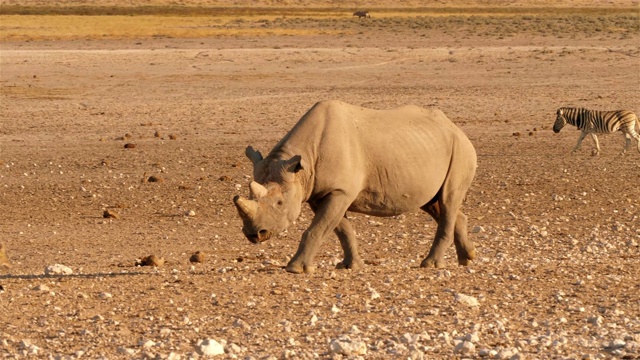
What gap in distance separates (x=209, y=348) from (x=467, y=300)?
85.0 inches

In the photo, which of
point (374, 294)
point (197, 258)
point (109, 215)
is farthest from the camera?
point (109, 215)

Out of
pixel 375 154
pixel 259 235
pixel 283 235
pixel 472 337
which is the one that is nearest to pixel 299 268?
pixel 259 235

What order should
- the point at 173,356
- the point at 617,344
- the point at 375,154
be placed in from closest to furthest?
the point at 173,356 → the point at 617,344 → the point at 375,154

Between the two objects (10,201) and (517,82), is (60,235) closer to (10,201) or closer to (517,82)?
(10,201)

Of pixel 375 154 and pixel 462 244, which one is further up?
pixel 375 154

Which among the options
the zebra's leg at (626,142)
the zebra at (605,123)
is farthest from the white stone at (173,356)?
the zebra's leg at (626,142)

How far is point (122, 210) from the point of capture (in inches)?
587

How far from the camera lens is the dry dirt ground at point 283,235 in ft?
27.9

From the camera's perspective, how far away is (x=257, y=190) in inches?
395

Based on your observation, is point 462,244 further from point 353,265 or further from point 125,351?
point 125,351

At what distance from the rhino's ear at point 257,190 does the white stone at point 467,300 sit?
5.41ft

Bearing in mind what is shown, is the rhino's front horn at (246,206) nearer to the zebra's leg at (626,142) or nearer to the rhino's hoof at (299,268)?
the rhino's hoof at (299,268)

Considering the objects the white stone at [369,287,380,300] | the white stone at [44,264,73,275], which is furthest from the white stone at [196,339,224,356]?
the white stone at [44,264,73,275]

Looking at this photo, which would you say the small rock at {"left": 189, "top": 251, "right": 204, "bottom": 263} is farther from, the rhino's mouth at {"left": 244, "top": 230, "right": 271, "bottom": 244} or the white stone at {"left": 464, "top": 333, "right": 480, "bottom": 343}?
the white stone at {"left": 464, "top": 333, "right": 480, "bottom": 343}
